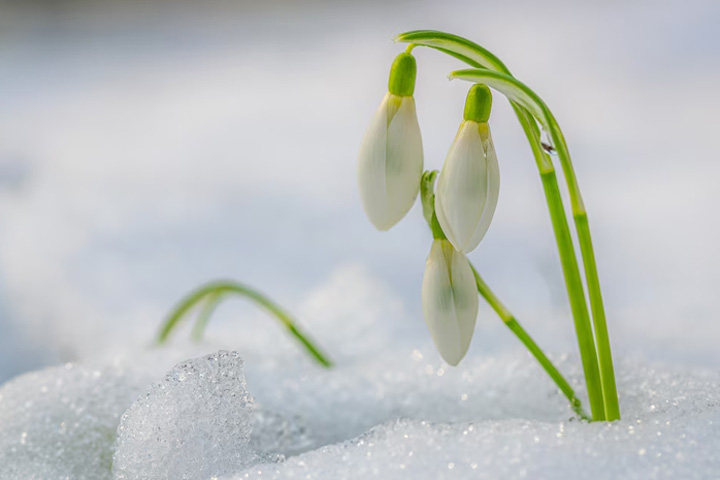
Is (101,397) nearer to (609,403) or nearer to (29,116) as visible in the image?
(609,403)

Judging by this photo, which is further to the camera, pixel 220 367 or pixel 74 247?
pixel 74 247

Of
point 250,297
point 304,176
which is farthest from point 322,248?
point 250,297

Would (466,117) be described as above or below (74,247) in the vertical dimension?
above

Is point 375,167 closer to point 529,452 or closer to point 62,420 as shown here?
point 529,452

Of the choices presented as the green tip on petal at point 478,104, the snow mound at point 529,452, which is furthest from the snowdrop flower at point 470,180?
the snow mound at point 529,452

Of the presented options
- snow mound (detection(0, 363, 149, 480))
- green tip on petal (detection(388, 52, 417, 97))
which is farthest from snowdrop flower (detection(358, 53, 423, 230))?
snow mound (detection(0, 363, 149, 480))

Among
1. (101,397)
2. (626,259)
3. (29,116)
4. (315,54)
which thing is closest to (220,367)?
(101,397)
